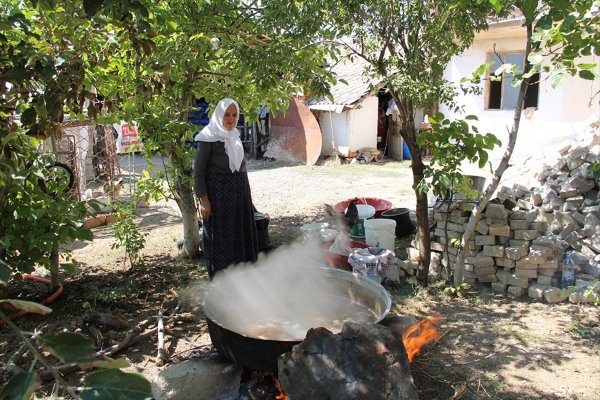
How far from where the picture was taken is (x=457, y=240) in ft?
16.9

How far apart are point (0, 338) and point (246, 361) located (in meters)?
2.49

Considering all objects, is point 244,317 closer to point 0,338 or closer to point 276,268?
point 276,268

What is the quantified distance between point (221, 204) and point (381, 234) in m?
2.11

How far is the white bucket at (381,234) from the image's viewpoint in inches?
223

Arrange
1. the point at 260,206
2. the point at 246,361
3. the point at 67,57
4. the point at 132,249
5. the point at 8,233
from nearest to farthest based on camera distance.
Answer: the point at 67,57 < the point at 246,361 < the point at 8,233 < the point at 132,249 < the point at 260,206

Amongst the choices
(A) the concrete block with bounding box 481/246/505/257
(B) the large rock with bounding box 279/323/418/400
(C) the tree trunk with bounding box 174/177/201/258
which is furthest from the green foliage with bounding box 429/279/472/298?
(C) the tree trunk with bounding box 174/177/201/258

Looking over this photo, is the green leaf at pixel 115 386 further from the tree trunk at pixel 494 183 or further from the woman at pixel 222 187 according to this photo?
the tree trunk at pixel 494 183

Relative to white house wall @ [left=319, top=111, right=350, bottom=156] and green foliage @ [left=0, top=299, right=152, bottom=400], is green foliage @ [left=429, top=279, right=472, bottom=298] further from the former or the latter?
white house wall @ [left=319, top=111, right=350, bottom=156]

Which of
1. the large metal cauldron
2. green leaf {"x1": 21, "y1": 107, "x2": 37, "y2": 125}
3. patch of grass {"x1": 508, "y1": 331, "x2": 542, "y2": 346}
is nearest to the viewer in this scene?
green leaf {"x1": 21, "y1": 107, "x2": 37, "y2": 125}

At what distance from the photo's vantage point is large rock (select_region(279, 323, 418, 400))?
2604mm

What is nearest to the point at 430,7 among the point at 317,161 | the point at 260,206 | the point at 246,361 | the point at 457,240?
the point at 457,240

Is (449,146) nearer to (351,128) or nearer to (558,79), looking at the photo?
(558,79)

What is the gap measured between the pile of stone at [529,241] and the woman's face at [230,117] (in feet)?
7.69

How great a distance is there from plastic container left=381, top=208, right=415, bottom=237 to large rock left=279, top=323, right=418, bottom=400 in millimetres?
3947
